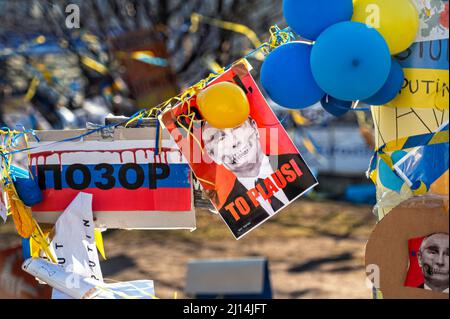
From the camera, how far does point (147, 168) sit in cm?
249

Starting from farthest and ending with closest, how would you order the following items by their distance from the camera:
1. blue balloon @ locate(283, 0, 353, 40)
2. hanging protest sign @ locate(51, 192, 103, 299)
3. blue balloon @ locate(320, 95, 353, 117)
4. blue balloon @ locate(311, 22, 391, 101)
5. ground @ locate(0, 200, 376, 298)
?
ground @ locate(0, 200, 376, 298) → hanging protest sign @ locate(51, 192, 103, 299) → blue balloon @ locate(320, 95, 353, 117) → blue balloon @ locate(283, 0, 353, 40) → blue balloon @ locate(311, 22, 391, 101)

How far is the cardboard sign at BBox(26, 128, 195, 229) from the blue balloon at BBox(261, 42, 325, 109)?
49cm

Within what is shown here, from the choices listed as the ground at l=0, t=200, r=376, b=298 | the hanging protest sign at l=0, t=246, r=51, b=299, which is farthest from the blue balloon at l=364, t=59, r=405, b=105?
the ground at l=0, t=200, r=376, b=298

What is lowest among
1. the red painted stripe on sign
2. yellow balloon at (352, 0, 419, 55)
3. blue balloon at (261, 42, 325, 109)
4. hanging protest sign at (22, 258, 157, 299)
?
hanging protest sign at (22, 258, 157, 299)

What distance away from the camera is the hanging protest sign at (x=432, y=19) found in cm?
207

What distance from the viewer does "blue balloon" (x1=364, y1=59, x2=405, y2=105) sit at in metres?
2.13

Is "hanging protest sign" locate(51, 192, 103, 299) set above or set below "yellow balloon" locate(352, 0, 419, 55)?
below

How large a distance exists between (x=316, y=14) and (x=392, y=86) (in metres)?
0.37

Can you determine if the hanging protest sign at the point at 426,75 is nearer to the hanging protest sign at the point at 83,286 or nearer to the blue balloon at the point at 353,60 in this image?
the blue balloon at the point at 353,60

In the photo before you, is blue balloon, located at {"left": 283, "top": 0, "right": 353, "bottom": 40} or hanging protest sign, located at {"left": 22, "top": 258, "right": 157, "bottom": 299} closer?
blue balloon, located at {"left": 283, "top": 0, "right": 353, "bottom": 40}

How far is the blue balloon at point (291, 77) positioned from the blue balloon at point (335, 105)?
0.20 ft

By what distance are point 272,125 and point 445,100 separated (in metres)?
0.61

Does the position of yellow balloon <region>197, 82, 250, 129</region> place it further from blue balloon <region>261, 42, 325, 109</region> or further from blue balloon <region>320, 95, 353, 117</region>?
blue balloon <region>320, 95, 353, 117</region>

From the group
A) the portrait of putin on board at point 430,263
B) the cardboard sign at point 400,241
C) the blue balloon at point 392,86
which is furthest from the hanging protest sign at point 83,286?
the blue balloon at point 392,86
